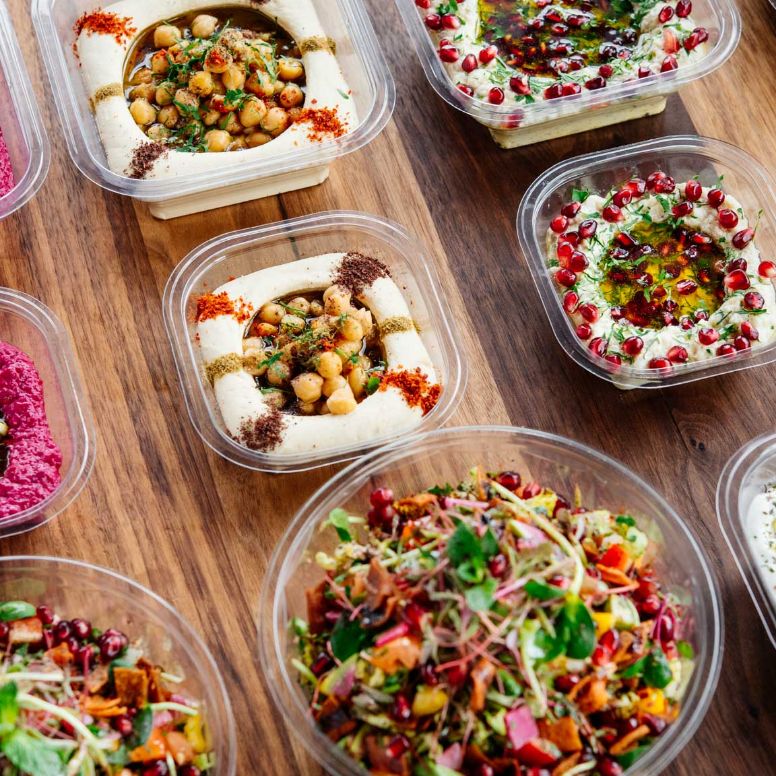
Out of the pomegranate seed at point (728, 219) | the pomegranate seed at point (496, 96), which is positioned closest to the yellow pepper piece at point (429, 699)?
the pomegranate seed at point (728, 219)

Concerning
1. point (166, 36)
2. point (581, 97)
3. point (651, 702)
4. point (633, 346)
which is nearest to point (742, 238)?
point (633, 346)

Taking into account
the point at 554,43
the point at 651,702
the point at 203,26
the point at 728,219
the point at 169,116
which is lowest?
the point at 651,702

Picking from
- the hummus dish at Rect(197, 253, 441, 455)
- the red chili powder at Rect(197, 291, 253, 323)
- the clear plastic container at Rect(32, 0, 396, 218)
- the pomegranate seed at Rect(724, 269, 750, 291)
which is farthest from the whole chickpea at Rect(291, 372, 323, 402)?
the pomegranate seed at Rect(724, 269, 750, 291)

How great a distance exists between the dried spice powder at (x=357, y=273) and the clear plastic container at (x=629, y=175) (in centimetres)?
53

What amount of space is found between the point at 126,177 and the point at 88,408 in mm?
783

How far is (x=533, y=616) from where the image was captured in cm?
245

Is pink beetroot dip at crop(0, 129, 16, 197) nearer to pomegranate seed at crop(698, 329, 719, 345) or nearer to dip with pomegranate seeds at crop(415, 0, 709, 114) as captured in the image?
dip with pomegranate seeds at crop(415, 0, 709, 114)

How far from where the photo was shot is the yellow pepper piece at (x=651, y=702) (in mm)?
2584

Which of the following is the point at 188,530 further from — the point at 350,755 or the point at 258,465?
the point at 350,755

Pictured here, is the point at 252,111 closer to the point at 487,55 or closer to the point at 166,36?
the point at 166,36

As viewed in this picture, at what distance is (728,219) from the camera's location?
333 centimetres

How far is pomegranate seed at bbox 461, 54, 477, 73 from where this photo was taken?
136 inches

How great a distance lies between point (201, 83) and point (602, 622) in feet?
7.17

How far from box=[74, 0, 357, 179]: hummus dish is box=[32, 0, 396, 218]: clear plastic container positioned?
0.12 feet
